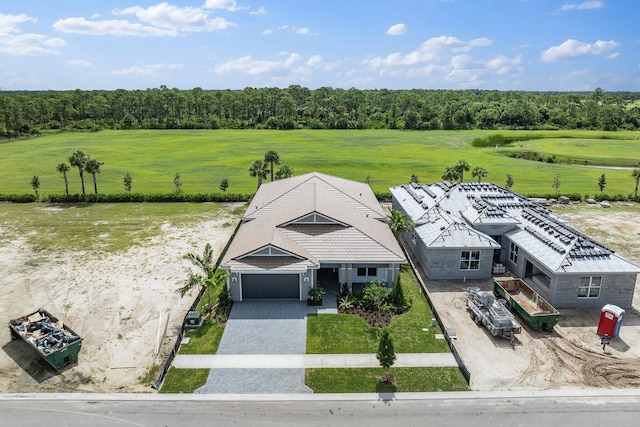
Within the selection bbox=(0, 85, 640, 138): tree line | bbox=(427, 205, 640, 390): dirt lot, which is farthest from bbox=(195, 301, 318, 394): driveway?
bbox=(0, 85, 640, 138): tree line

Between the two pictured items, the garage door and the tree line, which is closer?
the garage door

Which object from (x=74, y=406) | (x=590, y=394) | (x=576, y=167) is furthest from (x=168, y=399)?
(x=576, y=167)

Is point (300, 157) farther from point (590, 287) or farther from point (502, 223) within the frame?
point (590, 287)

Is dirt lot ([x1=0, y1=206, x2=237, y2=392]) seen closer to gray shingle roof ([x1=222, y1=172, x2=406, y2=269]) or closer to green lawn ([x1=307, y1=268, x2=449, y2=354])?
gray shingle roof ([x1=222, y1=172, x2=406, y2=269])

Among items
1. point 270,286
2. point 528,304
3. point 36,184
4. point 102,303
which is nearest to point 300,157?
point 36,184

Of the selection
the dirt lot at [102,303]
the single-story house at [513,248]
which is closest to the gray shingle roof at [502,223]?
the single-story house at [513,248]

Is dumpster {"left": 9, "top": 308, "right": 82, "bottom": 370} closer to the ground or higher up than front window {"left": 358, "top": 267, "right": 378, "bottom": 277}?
closer to the ground

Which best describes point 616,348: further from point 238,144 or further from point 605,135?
point 605,135
